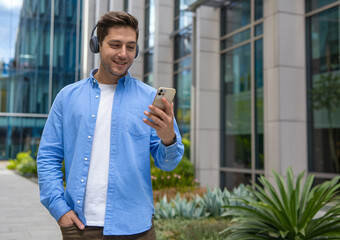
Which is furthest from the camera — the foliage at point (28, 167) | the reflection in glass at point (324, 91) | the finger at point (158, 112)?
the foliage at point (28, 167)

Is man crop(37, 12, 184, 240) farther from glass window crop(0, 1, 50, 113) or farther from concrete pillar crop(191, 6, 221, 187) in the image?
glass window crop(0, 1, 50, 113)

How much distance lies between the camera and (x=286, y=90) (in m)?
9.20

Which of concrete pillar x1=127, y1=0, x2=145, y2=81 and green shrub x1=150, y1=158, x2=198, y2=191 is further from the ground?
concrete pillar x1=127, y1=0, x2=145, y2=81

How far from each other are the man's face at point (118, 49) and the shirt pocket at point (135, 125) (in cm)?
20

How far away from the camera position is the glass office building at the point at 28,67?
18822 mm

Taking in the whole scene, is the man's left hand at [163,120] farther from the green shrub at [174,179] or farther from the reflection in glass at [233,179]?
the reflection in glass at [233,179]

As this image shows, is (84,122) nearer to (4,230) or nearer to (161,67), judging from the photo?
(4,230)

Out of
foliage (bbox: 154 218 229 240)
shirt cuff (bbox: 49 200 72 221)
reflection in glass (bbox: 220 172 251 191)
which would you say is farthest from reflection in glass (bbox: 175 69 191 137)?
shirt cuff (bbox: 49 200 72 221)

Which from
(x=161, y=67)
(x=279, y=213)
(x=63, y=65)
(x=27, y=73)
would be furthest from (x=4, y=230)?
(x=27, y=73)

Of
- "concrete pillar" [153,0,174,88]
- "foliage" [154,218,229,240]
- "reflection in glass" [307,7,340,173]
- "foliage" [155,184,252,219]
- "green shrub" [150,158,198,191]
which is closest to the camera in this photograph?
"foliage" [154,218,229,240]

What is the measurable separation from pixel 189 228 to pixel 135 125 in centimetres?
411

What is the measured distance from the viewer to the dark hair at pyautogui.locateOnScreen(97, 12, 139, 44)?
1894mm

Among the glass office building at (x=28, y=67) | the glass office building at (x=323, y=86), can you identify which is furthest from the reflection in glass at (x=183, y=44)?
the glass office building at (x=323, y=86)

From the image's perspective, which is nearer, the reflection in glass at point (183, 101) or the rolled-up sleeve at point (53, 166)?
the rolled-up sleeve at point (53, 166)
